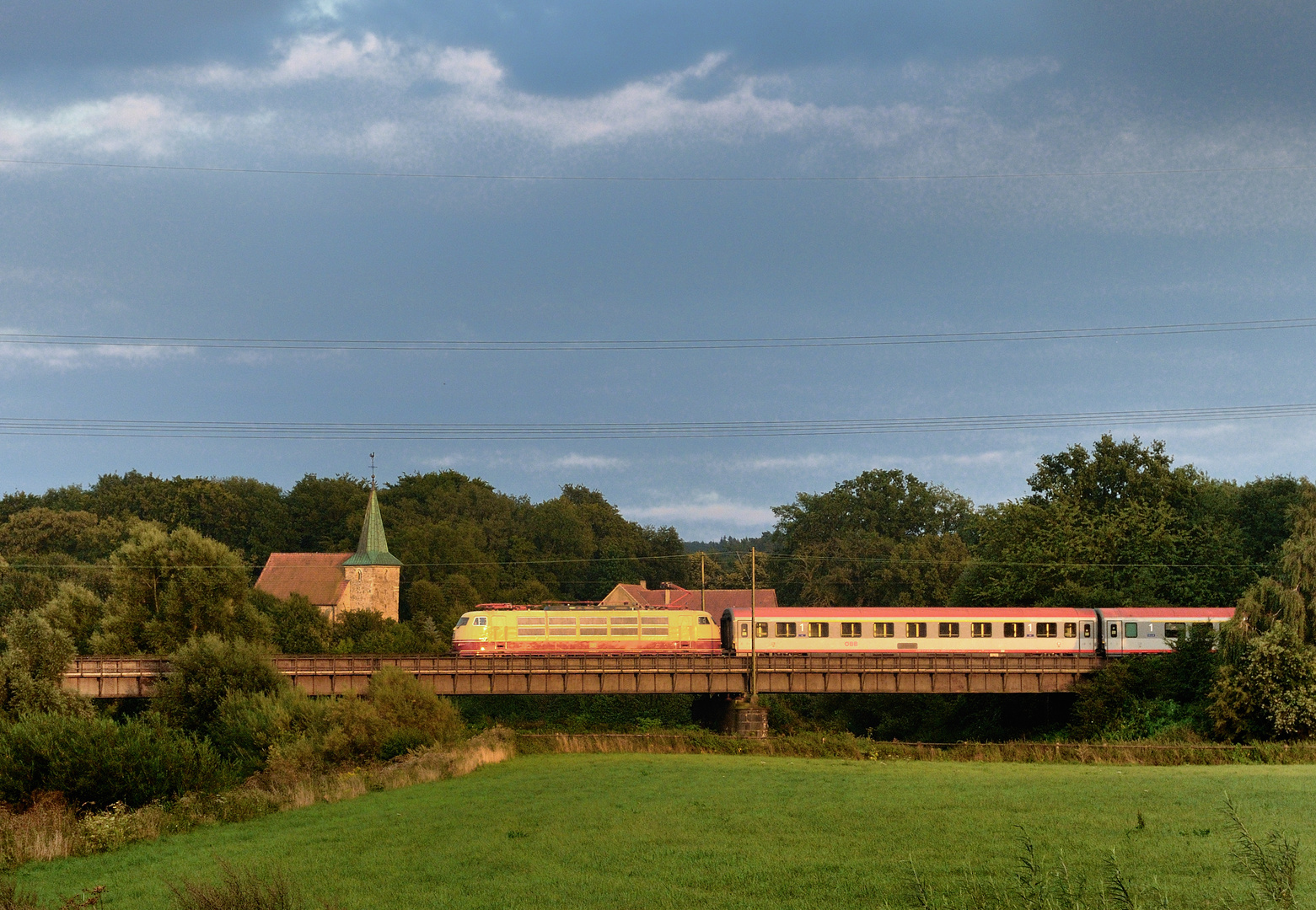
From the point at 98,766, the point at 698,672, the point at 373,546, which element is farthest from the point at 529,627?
the point at 373,546

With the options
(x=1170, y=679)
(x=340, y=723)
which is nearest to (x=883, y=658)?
(x=1170, y=679)

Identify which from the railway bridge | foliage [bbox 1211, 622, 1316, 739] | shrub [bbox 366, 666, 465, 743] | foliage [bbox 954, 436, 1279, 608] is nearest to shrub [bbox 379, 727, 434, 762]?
shrub [bbox 366, 666, 465, 743]

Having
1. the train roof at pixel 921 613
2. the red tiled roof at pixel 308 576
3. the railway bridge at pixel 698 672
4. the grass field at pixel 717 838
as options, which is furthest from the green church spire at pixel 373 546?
the grass field at pixel 717 838

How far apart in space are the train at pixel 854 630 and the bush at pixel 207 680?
1143cm

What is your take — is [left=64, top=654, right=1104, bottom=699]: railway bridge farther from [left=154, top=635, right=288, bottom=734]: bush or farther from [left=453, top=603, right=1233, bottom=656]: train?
[left=154, top=635, right=288, bottom=734]: bush

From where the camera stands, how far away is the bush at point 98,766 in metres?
31.4

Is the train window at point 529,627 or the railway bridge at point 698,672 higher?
the train window at point 529,627

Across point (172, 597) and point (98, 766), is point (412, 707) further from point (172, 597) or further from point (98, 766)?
point (172, 597)

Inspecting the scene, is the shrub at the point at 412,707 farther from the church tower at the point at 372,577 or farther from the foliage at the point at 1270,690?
the church tower at the point at 372,577

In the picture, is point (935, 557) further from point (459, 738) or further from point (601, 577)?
point (459, 738)

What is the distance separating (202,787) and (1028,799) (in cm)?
2258

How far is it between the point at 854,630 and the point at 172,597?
1528 inches

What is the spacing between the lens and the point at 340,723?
4091 cm

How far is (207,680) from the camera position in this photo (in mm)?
49438
